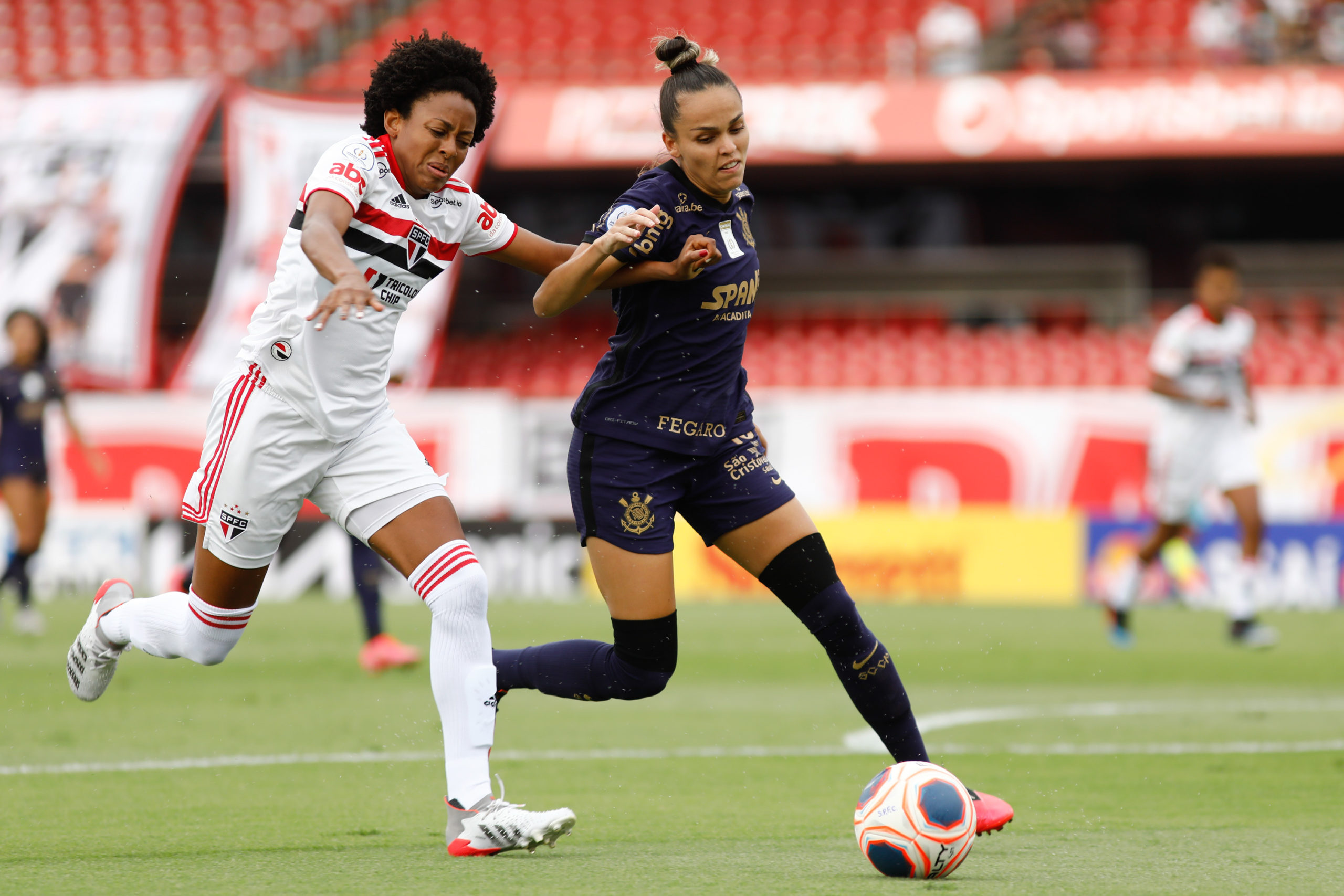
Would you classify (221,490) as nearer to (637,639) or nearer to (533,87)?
(637,639)

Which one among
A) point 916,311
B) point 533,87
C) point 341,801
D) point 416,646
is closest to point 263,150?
point 533,87

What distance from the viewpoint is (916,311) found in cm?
2270

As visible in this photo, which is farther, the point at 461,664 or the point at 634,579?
the point at 634,579

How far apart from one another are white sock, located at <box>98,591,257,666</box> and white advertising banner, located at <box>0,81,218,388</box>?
1443cm

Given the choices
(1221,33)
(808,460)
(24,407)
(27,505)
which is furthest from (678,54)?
(1221,33)

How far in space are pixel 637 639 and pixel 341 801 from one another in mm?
1416

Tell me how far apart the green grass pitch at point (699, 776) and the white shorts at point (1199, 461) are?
1.09 meters

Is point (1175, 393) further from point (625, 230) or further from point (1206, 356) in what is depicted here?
point (625, 230)

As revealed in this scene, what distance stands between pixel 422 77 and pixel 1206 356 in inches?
333

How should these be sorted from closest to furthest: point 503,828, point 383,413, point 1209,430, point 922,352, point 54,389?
point 503,828
point 383,413
point 1209,430
point 54,389
point 922,352

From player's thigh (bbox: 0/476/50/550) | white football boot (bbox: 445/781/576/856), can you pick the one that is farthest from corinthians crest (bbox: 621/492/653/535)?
player's thigh (bbox: 0/476/50/550)

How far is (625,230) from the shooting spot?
4.44 m

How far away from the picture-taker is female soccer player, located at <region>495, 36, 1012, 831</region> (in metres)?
4.69

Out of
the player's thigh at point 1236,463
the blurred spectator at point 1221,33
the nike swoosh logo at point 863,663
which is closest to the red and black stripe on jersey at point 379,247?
the nike swoosh logo at point 863,663
